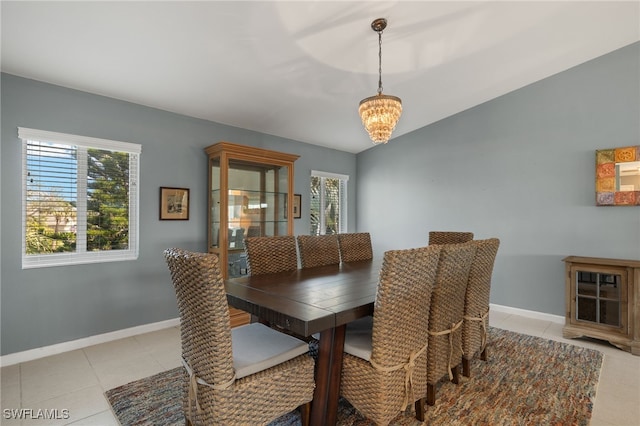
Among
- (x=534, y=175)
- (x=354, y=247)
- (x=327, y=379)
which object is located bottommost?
(x=327, y=379)

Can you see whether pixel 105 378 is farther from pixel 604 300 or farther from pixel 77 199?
pixel 604 300

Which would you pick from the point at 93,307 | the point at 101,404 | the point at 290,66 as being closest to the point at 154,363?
the point at 101,404

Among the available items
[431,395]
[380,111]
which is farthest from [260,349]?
[380,111]

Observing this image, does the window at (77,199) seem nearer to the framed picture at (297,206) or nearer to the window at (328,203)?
the framed picture at (297,206)

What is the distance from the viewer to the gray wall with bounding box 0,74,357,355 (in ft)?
8.54

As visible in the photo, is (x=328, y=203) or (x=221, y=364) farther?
(x=328, y=203)

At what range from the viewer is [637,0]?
2.68 m

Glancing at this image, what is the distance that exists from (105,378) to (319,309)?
6.43ft

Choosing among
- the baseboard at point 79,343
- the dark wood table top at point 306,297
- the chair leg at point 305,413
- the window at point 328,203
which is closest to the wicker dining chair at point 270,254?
the dark wood table top at point 306,297

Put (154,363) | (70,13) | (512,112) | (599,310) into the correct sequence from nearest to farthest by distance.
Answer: (70,13) < (154,363) < (599,310) < (512,112)

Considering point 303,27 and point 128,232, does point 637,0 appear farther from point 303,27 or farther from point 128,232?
point 128,232

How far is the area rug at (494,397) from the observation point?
1.95 metres

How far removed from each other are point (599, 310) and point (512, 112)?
2.48 m

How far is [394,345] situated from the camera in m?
1.71
